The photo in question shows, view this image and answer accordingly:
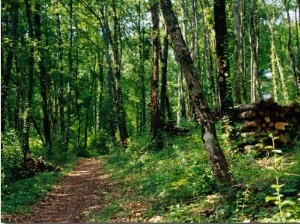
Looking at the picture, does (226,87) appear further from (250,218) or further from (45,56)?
(45,56)

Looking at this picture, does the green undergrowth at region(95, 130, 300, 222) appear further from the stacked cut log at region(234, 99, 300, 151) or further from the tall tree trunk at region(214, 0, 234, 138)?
the tall tree trunk at region(214, 0, 234, 138)

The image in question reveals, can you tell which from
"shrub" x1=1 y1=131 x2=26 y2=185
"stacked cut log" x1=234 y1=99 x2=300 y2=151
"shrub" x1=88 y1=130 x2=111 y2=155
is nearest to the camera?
"stacked cut log" x1=234 y1=99 x2=300 y2=151

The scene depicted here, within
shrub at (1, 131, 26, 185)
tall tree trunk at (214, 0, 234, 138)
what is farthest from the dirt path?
tall tree trunk at (214, 0, 234, 138)

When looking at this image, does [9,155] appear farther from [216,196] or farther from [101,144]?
[101,144]

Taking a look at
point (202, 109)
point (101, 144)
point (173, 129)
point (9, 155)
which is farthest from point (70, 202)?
point (101, 144)

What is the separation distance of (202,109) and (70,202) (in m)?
5.78

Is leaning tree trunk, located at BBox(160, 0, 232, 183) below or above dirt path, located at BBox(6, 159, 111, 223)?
above

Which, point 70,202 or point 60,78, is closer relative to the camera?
point 70,202

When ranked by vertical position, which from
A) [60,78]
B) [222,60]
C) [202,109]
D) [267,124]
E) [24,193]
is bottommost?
[24,193]

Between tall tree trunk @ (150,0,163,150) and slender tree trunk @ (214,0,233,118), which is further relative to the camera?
tall tree trunk @ (150,0,163,150)

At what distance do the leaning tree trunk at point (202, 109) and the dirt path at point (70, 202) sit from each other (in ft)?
11.2

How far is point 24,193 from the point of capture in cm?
1147

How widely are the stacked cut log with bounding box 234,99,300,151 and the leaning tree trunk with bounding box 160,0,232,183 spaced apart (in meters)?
2.76

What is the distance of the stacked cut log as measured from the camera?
378 inches
